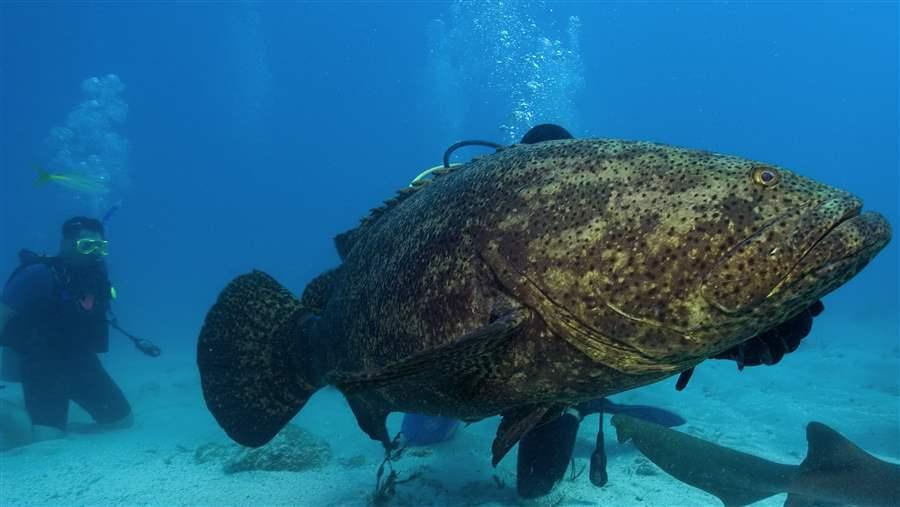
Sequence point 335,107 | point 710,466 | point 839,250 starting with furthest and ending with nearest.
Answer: point 335,107
point 710,466
point 839,250

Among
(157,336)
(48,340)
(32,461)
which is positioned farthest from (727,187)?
(157,336)

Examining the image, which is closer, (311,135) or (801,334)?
(801,334)

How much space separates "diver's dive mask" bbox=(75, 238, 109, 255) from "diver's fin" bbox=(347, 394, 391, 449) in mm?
8603

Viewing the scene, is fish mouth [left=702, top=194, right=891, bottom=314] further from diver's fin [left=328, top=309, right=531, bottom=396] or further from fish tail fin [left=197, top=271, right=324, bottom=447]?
fish tail fin [left=197, top=271, right=324, bottom=447]

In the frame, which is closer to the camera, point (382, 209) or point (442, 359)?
point (442, 359)

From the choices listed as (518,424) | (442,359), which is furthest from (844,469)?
(442,359)

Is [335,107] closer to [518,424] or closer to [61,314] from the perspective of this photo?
[61,314]

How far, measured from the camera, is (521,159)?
2795 mm

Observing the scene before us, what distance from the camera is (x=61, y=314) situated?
34.3 feet

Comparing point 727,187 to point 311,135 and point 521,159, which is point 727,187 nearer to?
point 521,159

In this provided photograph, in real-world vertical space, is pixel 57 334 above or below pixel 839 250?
above

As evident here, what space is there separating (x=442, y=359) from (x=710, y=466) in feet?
10.5

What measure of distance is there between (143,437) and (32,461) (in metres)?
1.74

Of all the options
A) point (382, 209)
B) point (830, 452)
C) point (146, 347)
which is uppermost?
point (146, 347)
